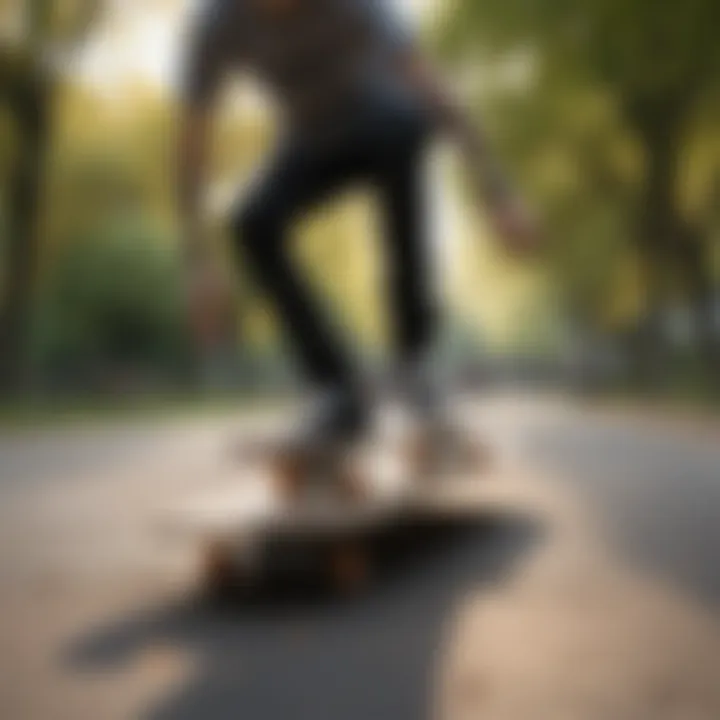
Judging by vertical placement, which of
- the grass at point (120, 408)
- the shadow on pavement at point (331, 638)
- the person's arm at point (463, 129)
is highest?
the person's arm at point (463, 129)

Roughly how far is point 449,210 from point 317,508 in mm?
191

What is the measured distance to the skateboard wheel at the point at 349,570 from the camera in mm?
540

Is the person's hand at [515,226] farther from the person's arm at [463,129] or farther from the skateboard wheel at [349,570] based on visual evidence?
the skateboard wheel at [349,570]

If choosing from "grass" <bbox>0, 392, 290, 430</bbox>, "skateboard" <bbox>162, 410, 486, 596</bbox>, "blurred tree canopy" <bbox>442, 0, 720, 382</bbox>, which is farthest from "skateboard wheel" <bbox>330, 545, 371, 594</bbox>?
"blurred tree canopy" <bbox>442, 0, 720, 382</bbox>

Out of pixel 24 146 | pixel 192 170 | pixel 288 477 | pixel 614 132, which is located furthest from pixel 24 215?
pixel 614 132

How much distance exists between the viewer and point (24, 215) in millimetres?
634

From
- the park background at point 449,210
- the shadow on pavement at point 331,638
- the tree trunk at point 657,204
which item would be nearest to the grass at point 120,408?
the park background at point 449,210

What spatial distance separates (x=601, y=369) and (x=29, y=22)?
450mm

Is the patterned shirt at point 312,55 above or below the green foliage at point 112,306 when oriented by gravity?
above

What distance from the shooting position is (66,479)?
707mm

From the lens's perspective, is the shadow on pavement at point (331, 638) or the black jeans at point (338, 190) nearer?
the shadow on pavement at point (331, 638)

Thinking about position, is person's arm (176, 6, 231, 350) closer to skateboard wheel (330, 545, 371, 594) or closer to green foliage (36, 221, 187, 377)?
green foliage (36, 221, 187, 377)

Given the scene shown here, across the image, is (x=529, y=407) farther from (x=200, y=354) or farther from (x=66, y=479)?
(x=66, y=479)

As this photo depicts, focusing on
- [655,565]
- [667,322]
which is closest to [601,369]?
[667,322]
